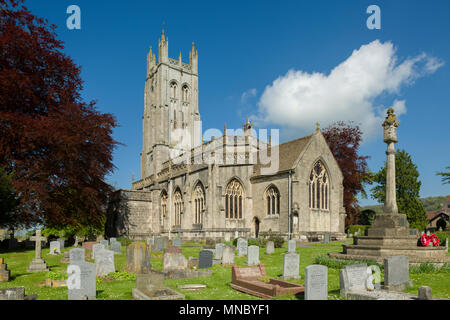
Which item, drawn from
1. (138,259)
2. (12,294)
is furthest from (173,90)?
(12,294)

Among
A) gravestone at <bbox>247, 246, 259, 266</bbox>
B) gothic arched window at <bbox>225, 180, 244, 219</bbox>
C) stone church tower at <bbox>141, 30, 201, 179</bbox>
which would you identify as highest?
stone church tower at <bbox>141, 30, 201, 179</bbox>

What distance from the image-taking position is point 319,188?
33.6m

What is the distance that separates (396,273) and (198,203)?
98.4 feet

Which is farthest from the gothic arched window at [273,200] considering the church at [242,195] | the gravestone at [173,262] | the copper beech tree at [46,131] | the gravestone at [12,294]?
the gravestone at [12,294]

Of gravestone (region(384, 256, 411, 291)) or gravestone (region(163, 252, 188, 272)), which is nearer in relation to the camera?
gravestone (region(384, 256, 411, 291))

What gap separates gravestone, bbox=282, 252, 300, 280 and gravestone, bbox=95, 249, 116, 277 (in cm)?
646

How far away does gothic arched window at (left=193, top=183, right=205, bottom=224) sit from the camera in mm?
38066

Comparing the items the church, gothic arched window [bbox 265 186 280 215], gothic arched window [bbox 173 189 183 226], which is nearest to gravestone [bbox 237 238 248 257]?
the church

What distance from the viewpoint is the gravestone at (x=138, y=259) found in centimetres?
1369

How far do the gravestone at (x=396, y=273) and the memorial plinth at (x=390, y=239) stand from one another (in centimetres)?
448

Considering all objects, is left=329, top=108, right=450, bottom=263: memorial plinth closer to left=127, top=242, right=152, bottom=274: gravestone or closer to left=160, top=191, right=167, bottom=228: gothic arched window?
left=127, top=242, right=152, bottom=274: gravestone

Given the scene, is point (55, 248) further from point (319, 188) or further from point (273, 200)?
point (319, 188)
